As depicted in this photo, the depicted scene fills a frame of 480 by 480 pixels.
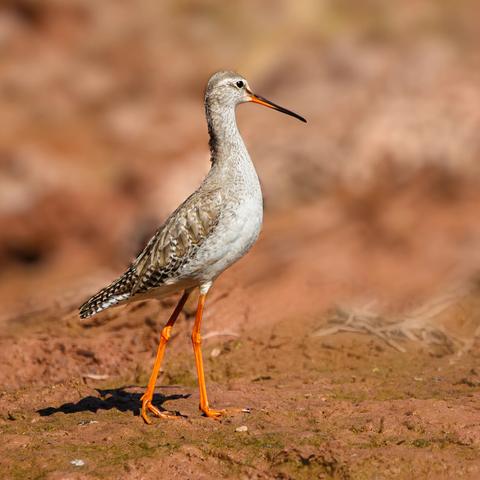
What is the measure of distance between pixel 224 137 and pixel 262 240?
18.9 feet

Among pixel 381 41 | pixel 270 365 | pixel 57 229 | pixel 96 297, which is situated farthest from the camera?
pixel 381 41

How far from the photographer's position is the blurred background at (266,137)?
13234 mm

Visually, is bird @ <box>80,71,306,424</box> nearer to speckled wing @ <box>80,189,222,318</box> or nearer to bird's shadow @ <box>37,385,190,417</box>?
speckled wing @ <box>80,189,222,318</box>

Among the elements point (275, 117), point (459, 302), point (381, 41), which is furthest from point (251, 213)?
point (381, 41)

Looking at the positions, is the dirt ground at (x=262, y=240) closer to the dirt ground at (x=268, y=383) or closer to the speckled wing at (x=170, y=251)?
the dirt ground at (x=268, y=383)

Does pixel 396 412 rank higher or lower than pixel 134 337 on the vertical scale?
lower

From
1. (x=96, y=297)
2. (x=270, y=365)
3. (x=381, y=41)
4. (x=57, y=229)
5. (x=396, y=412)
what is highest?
(x=381, y=41)

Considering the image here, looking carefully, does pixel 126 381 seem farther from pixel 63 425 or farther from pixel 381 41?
pixel 381 41

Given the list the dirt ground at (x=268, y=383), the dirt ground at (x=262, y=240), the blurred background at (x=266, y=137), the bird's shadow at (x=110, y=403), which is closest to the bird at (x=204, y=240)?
the bird's shadow at (x=110, y=403)

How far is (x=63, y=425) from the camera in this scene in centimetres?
837

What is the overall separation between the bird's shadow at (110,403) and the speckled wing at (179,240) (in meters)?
1.03

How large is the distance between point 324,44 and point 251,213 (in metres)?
16.9

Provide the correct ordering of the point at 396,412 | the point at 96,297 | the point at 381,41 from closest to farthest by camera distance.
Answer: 1. the point at 396,412
2. the point at 96,297
3. the point at 381,41

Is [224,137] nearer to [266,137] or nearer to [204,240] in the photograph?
[204,240]
